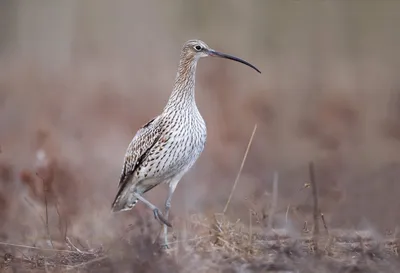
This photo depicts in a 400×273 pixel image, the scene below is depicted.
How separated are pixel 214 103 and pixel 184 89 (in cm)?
513

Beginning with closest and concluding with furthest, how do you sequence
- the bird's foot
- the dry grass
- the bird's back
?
the dry grass < the bird's foot < the bird's back

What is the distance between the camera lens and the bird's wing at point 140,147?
7950 mm

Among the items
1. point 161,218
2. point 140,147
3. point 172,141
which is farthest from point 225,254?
point 140,147

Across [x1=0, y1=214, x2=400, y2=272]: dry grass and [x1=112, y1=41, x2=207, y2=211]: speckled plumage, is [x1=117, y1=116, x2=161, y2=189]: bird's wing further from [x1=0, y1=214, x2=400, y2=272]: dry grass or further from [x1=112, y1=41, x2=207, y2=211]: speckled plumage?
[x1=0, y1=214, x2=400, y2=272]: dry grass

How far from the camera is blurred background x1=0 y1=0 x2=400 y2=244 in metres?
8.99

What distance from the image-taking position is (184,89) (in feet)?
26.5

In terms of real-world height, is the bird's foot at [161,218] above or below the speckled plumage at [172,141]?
below

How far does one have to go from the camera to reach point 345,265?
5.94 m

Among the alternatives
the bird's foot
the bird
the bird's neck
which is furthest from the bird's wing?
the bird's foot

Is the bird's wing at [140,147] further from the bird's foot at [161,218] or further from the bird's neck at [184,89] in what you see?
the bird's foot at [161,218]

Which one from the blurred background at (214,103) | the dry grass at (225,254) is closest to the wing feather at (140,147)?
the blurred background at (214,103)

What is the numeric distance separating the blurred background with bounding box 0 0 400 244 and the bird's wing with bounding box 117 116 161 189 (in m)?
0.44

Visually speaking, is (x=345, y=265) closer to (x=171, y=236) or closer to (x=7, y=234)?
(x=171, y=236)

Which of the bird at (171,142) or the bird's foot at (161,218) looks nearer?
the bird's foot at (161,218)
